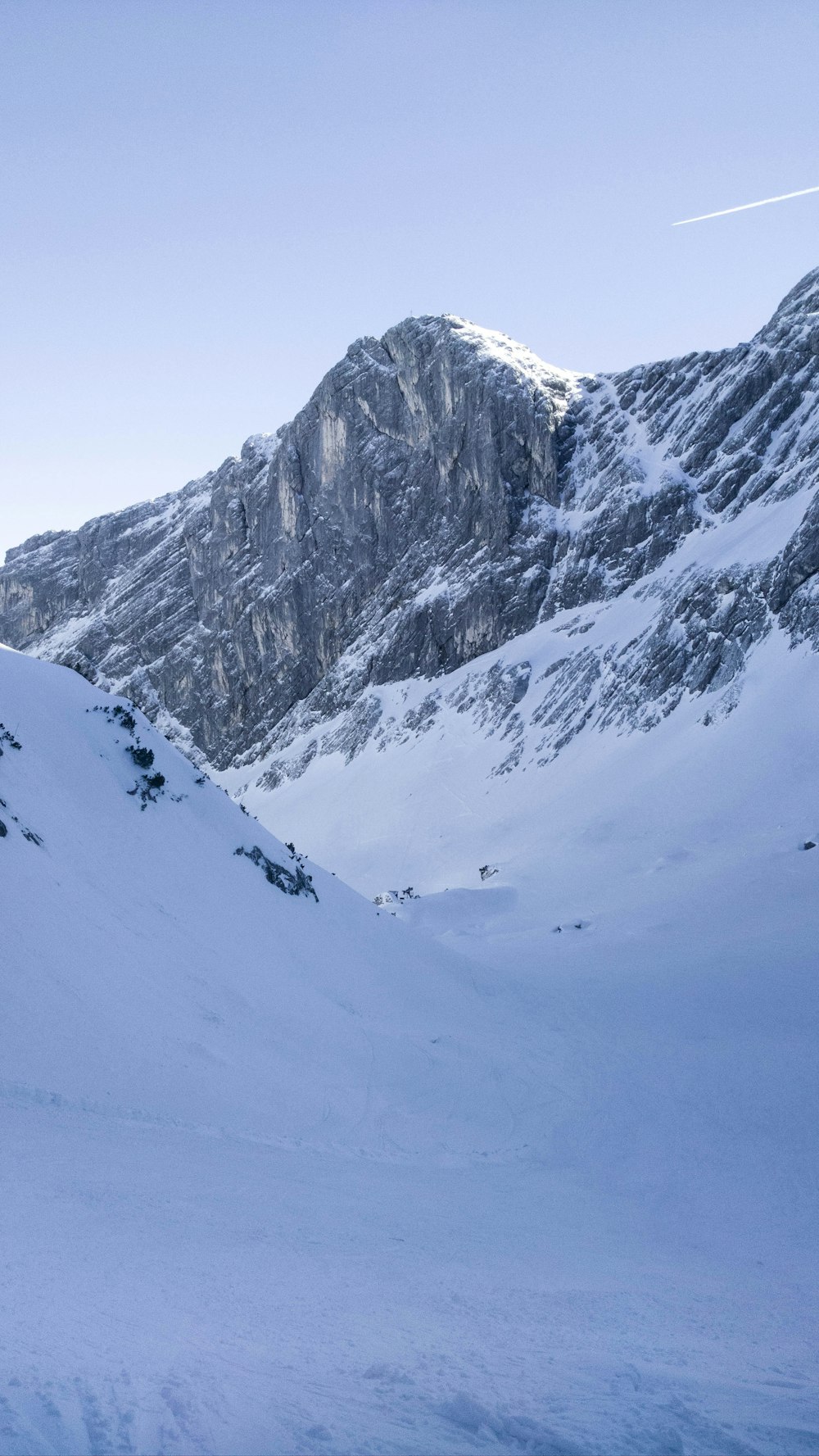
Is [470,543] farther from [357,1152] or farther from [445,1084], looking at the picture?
[357,1152]

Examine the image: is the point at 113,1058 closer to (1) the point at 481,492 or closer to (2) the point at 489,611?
(2) the point at 489,611

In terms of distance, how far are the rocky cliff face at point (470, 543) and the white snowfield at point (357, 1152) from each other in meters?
33.0

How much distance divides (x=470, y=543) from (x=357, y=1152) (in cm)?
8057

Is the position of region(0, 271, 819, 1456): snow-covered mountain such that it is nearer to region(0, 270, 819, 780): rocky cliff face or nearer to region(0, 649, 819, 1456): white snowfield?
region(0, 649, 819, 1456): white snowfield

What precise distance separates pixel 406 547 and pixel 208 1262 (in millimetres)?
91177

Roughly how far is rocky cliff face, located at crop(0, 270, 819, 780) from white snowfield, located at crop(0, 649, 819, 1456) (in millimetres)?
32980

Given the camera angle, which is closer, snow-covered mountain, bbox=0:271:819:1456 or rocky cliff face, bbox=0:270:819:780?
snow-covered mountain, bbox=0:271:819:1456

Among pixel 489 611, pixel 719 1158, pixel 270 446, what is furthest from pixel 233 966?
pixel 270 446

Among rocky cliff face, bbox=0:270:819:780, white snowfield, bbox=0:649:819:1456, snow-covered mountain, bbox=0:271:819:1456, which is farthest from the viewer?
rocky cliff face, bbox=0:270:819:780

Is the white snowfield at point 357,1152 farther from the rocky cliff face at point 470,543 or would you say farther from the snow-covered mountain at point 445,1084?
the rocky cliff face at point 470,543

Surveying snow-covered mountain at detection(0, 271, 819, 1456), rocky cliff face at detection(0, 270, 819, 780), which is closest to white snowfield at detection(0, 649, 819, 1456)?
snow-covered mountain at detection(0, 271, 819, 1456)

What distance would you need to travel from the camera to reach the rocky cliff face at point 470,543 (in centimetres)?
6300

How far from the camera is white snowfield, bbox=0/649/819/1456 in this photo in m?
6.47

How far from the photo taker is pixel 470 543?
9081 centimetres
